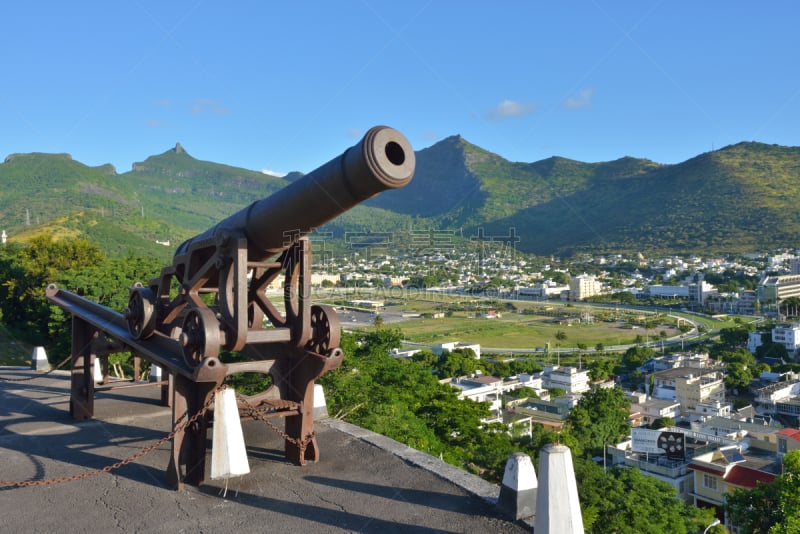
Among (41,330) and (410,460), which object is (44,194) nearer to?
(41,330)

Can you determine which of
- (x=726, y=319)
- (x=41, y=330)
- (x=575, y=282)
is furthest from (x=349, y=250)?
(x=41, y=330)

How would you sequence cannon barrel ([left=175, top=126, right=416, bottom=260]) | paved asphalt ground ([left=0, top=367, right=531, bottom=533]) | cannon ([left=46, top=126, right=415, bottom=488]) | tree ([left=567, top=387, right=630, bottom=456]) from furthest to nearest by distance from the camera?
tree ([left=567, top=387, right=630, bottom=456]), paved asphalt ground ([left=0, top=367, right=531, bottom=533]), cannon ([left=46, top=126, right=415, bottom=488]), cannon barrel ([left=175, top=126, right=416, bottom=260])

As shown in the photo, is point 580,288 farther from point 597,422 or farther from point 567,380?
point 597,422

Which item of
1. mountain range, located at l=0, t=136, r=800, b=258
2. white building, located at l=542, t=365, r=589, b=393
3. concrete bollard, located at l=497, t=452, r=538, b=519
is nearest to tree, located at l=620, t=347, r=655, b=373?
white building, located at l=542, t=365, r=589, b=393

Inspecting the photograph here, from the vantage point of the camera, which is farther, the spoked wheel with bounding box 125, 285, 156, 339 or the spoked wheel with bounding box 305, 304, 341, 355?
the spoked wheel with bounding box 125, 285, 156, 339

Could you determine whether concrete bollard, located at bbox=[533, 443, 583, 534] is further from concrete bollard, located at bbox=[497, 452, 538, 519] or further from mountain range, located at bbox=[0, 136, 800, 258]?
mountain range, located at bbox=[0, 136, 800, 258]

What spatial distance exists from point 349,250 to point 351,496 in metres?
146

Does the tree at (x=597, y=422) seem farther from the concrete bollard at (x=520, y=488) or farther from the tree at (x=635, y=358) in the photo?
the concrete bollard at (x=520, y=488)

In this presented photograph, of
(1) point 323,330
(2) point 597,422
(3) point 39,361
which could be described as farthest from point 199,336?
(2) point 597,422

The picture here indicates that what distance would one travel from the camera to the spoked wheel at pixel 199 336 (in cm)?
528

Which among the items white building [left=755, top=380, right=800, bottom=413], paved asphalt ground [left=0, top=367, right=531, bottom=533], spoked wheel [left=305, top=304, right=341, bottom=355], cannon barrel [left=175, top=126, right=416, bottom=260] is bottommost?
white building [left=755, top=380, right=800, bottom=413]

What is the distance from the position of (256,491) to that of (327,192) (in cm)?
273

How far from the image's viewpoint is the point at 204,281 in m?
6.19

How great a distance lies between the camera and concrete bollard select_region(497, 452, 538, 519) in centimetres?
471
